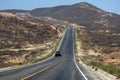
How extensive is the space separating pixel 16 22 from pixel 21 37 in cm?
2518

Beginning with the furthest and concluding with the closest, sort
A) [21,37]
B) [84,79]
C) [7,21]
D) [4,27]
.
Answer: [7,21], [4,27], [21,37], [84,79]

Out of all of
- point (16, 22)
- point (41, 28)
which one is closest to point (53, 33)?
point (41, 28)

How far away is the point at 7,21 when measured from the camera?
14100 cm

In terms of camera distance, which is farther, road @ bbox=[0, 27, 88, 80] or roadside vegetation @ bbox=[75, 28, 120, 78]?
roadside vegetation @ bbox=[75, 28, 120, 78]

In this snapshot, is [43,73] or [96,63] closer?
[43,73]

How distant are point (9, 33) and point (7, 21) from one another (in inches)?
688

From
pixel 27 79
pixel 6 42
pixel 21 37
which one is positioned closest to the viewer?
pixel 27 79

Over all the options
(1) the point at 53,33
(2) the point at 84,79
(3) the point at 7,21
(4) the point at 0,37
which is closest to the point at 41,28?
(1) the point at 53,33

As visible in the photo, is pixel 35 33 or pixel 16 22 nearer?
pixel 35 33

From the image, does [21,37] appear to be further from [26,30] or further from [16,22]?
[16,22]

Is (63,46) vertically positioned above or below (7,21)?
below

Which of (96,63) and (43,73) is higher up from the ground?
(43,73)

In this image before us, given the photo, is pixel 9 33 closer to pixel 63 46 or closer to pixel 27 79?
pixel 63 46

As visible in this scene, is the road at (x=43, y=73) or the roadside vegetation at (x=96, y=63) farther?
the roadside vegetation at (x=96, y=63)
